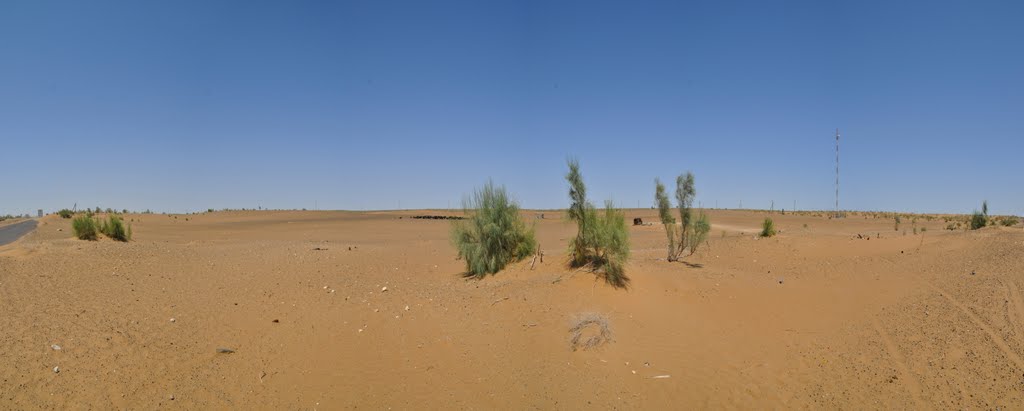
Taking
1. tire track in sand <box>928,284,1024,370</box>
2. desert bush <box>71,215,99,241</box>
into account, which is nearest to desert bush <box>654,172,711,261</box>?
tire track in sand <box>928,284,1024,370</box>

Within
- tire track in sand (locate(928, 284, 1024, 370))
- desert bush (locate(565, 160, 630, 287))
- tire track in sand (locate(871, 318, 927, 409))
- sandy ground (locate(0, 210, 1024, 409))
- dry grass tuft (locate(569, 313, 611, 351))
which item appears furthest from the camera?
desert bush (locate(565, 160, 630, 287))

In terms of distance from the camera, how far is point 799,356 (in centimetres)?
841

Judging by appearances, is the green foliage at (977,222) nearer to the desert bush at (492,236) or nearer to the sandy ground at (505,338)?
the sandy ground at (505,338)

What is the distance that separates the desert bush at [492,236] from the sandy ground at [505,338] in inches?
28.0

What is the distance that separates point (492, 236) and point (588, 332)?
17.0 ft

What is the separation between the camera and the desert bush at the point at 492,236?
535 inches

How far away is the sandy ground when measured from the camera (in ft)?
23.4

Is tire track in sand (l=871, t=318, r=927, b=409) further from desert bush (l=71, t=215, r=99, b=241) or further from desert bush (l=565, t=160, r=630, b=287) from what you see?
desert bush (l=71, t=215, r=99, b=241)

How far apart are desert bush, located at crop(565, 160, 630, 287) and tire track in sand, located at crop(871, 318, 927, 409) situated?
4.23 metres

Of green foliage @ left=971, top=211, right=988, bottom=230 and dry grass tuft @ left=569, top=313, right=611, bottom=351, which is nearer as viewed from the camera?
dry grass tuft @ left=569, top=313, right=611, bottom=351

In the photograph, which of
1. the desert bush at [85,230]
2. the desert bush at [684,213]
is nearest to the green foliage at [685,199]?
the desert bush at [684,213]

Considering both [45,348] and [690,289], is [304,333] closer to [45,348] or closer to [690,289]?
[45,348]

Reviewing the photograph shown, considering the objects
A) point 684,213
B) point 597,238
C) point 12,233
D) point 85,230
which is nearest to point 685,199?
point 684,213

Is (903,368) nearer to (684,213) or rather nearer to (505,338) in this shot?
(505,338)
